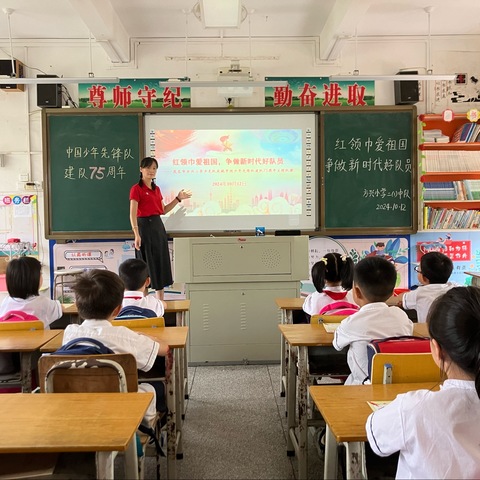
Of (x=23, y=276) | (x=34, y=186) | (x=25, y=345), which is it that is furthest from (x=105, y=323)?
(x=34, y=186)

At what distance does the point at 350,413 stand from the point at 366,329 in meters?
0.71

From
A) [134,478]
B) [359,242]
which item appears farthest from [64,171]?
[134,478]

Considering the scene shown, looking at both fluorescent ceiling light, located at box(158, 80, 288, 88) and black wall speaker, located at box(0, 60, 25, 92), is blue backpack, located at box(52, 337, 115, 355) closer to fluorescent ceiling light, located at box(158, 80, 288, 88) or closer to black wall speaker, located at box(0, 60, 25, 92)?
fluorescent ceiling light, located at box(158, 80, 288, 88)

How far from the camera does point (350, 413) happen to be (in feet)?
4.59

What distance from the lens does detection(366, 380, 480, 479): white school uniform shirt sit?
110 centimetres

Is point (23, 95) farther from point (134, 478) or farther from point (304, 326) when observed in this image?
point (134, 478)

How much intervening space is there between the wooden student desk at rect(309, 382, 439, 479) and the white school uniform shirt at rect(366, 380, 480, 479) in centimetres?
17

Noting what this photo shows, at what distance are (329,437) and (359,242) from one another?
3834 millimetres

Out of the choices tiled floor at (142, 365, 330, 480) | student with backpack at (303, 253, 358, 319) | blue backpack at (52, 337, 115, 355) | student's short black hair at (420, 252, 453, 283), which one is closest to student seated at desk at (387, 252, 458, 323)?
student's short black hair at (420, 252, 453, 283)

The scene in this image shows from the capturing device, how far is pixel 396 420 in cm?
115

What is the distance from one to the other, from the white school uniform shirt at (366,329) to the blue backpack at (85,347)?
3.28ft

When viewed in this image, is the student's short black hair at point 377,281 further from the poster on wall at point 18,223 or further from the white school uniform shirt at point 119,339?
the poster on wall at point 18,223

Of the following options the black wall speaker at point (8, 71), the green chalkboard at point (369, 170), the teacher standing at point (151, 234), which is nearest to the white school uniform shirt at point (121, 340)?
the teacher standing at point (151, 234)

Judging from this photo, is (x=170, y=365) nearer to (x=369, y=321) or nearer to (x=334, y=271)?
(x=369, y=321)
